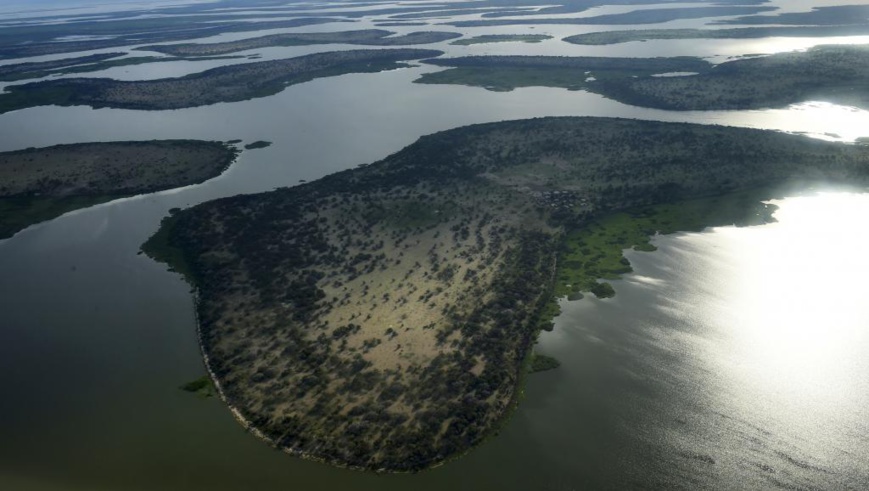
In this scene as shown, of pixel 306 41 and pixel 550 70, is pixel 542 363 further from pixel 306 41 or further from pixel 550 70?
pixel 306 41

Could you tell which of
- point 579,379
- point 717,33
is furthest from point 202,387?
point 717,33

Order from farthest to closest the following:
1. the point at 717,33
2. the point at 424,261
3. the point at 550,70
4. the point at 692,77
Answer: the point at 717,33
the point at 550,70
the point at 692,77
the point at 424,261

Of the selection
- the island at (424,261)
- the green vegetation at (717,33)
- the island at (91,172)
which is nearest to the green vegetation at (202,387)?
the island at (424,261)

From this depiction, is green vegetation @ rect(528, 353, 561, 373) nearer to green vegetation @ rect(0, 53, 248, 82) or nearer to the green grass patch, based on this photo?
the green grass patch

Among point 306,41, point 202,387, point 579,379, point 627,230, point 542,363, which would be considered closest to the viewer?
point 579,379

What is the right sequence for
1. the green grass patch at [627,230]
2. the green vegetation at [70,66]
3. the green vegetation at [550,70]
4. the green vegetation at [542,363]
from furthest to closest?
the green vegetation at [70,66] → the green vegetation at [550,70] → the green grass patch at [627,230] → the green vegetation at [542,363]

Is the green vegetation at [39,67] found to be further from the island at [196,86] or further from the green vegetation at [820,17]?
the green vegetation at [820,17]
